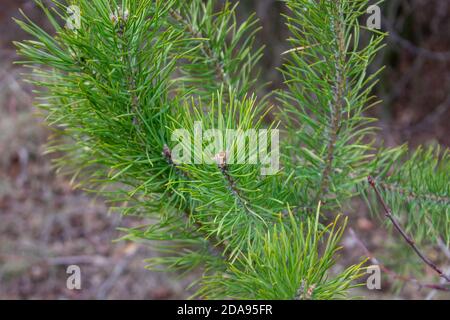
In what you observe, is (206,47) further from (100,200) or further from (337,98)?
(100,200)

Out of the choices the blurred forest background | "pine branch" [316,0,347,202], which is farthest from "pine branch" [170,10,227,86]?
the blurred forest background

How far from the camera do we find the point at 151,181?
0.73 m

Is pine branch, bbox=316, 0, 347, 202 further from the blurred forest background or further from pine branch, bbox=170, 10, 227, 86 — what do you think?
the blurred forest background

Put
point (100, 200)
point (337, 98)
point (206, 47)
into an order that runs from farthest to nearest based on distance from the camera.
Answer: point (100, 200) → point (206, 47) → point (337, 98)

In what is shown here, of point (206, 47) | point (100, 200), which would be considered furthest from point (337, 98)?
point (100, 200)

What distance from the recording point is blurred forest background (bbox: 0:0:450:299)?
242cm

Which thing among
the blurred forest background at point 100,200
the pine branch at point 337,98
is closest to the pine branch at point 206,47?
the pine branch at point 337,98

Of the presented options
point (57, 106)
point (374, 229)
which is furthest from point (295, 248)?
point (374, 229)

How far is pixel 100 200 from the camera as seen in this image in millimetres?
2750

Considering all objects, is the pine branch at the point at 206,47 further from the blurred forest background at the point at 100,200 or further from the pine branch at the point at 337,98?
the blurred forest background at the point at 100,200

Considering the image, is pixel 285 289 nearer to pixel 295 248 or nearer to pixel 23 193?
pixel 295 248
